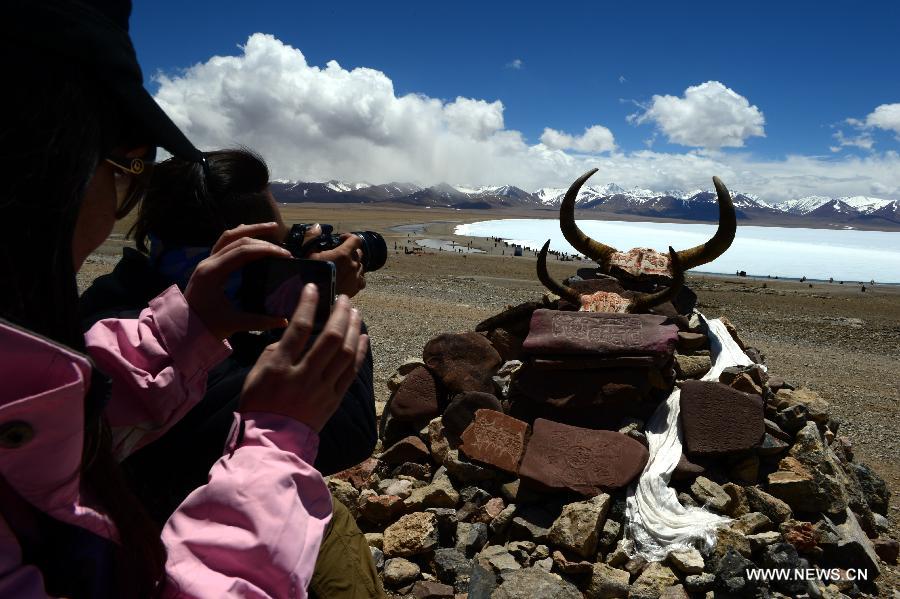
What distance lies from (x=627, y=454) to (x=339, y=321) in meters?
3.00

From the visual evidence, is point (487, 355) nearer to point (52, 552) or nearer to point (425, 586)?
point (425, 586)

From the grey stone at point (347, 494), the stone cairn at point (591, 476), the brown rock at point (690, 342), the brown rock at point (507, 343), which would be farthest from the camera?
the brown rock at point (507, 343)

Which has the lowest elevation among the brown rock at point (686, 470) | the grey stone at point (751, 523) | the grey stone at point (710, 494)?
the grey stone at point (751, 523)

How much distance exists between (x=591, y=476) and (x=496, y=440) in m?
0.65

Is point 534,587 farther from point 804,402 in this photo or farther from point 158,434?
point 804,402

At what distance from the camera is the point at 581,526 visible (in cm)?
317

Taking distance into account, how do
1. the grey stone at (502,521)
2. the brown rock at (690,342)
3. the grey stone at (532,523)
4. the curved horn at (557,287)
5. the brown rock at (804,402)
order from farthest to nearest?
1. the curved horn at (557,287)
2. the brown rock at (690,342)
3. the brown rock at (804,402)
4. the grey stone at (502,521)
5. the grey stone at (532,523)

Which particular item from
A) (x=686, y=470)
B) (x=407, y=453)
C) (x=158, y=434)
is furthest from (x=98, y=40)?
(x=407, y=453)

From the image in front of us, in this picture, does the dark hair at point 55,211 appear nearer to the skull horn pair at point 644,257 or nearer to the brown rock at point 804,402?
the skull horn pair at point 644,257

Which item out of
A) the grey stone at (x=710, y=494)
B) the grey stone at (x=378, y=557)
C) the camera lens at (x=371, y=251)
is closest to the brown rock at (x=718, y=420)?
the grey stone at (x=710, y=494)

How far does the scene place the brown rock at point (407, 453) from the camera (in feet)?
13.7

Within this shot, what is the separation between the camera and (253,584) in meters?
0.84

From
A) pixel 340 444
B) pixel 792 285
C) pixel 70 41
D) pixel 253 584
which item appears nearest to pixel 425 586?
pixel 340 444

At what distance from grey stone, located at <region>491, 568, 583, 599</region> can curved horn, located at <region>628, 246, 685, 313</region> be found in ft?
7.08
